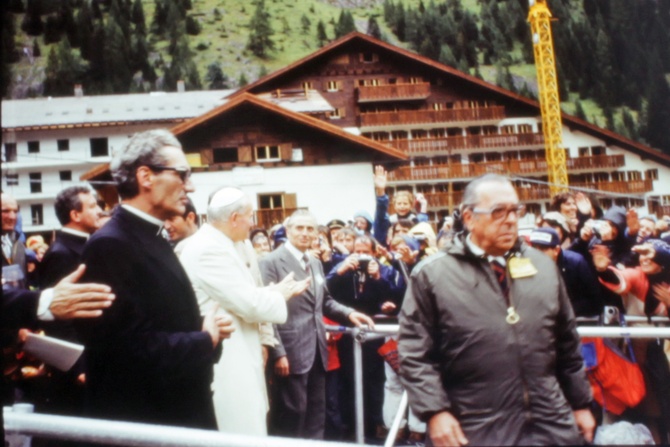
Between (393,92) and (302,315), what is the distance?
6.38ft

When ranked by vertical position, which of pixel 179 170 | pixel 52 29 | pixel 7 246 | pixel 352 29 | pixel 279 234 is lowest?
pixel 279 234

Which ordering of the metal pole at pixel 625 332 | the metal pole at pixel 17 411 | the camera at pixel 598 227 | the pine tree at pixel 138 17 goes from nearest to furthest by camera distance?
1. the metal pole at pixel 17 411
2. the metal pole at pixel 625 332
3. the camera at pixel 598 227
4. the pine tree at pixel 138 17

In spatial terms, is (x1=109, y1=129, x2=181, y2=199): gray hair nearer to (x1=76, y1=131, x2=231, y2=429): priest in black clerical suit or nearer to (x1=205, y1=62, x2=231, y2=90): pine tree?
(x1=76, y1=131, x2=231, y2=429): priest in black clerical suit

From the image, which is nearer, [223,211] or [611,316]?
[223,211]

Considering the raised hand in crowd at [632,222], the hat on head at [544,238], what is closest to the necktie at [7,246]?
the hat on head at [544,238]

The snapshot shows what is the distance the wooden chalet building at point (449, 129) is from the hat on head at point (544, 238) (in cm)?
71

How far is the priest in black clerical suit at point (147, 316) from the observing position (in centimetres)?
150

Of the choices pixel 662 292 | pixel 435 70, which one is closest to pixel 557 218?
pixel 662 292

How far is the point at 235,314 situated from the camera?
2.20 metres

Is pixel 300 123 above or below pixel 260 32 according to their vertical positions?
below

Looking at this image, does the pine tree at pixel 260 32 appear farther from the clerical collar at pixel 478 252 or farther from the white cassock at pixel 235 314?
the clerical collar at pixel 478 252

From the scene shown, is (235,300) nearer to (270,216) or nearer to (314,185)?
(270,216)

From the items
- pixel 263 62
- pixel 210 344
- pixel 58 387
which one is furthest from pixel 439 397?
pixel 263 62

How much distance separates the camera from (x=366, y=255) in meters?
3.38
